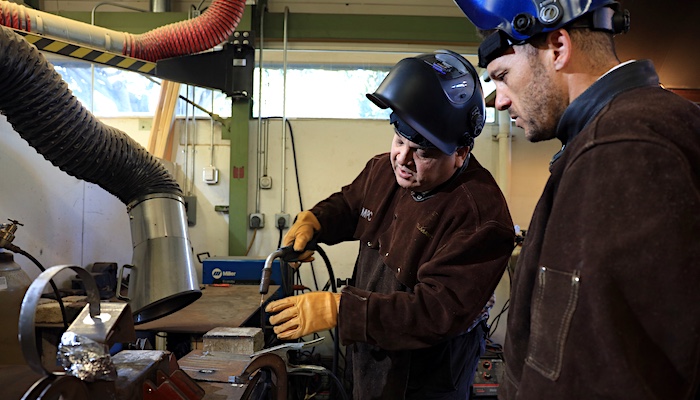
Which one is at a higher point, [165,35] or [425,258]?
[165,35]

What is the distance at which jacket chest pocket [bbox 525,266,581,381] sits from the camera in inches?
21.8

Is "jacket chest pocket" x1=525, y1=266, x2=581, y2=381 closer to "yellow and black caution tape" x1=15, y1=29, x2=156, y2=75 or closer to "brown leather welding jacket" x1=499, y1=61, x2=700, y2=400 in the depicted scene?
"brown leather welding jacket" x1=499, y1=61, x2=700, y2=400

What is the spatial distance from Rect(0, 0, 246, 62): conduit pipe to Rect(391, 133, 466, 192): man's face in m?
1.53

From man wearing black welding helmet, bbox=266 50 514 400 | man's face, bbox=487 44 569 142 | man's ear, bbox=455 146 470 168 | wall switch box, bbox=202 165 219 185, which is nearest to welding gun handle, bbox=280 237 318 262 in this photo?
man wearing black welding helmet, bbox=266 50 514 400

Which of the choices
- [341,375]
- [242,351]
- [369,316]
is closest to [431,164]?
[369,316]

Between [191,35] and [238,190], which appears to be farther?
[238,190]

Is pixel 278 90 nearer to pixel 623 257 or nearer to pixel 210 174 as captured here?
pixel 210 174

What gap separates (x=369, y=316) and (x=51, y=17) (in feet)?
6.90

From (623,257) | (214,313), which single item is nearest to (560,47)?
(623,257)

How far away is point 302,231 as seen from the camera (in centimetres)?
160

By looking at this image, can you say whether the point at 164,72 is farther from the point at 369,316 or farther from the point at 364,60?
the point at 369,316

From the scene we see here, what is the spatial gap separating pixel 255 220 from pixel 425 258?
2181 mm

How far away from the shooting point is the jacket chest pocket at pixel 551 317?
0.55 metres

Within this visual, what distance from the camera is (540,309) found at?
593 millimetres
